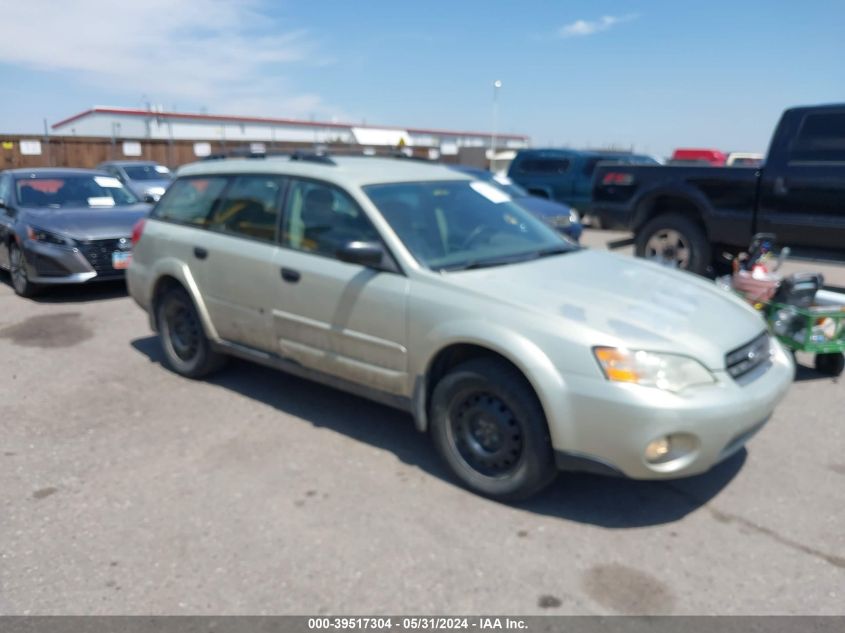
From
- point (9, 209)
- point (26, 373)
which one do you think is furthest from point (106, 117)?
point (26, 373)

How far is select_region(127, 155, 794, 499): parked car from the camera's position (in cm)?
321

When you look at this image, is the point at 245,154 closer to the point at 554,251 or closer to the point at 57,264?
the point at 554,251

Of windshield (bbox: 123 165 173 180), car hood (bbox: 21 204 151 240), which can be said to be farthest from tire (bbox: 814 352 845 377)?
windshield (bbox: 123 165 173 180)

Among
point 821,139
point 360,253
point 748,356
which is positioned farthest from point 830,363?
point 360,253

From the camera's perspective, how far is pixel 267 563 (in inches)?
122

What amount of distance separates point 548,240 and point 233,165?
233 cm

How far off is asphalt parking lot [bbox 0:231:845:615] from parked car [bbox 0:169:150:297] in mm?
3233

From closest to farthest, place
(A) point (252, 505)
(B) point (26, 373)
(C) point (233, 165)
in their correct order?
(A) point (252, 505) < (C) point (233, 165) < (B) point (26, 373)

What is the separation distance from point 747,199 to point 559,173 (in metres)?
8.88

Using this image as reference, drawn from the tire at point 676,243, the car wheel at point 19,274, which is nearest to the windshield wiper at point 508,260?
the tire at point 676,243

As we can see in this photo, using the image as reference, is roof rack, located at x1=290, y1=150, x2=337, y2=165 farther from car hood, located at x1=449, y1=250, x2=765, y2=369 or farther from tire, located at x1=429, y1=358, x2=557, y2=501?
tire, located at x1=429, y1=358, x2=557, y2=501

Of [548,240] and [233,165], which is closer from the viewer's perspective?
[548,240]

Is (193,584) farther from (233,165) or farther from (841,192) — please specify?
(841,192)

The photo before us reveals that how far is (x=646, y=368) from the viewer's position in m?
3.17
